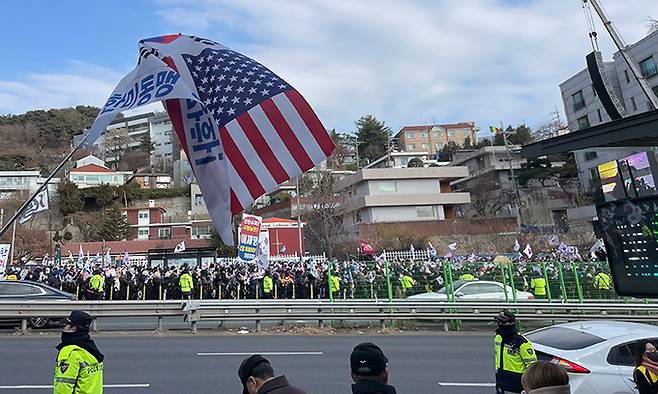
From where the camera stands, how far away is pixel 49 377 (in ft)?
30.3

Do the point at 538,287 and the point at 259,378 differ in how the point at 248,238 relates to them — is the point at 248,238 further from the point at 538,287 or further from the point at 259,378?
the point at 259,378

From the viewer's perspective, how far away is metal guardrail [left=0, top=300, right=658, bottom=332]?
15.3 meters

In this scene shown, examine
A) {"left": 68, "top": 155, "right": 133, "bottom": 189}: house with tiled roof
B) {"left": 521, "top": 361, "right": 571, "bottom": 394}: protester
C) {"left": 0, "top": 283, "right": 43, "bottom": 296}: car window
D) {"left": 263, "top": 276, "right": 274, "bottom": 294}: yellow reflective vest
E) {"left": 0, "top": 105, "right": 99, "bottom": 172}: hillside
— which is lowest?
{"left": 521, "top": 361, "right": 571, "bottom": 394}: protester

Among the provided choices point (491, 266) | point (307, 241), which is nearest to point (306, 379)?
point (491, 266)

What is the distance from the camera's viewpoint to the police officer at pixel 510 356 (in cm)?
623

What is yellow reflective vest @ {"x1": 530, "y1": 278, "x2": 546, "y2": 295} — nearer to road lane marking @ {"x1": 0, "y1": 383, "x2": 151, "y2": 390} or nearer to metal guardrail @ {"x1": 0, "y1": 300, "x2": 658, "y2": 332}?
metal guardrail @ {"x1": 0, "y1": 300, "x2": 658, "y2": 332}

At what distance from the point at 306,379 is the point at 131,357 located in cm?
446

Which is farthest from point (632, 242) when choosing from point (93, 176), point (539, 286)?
point (93, 176)

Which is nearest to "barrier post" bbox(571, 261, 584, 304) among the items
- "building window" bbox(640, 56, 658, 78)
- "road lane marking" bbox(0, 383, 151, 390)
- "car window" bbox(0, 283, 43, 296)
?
"road lane marking" bbox(0, 383, 151, 390)

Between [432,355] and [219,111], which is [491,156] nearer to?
[432,355]

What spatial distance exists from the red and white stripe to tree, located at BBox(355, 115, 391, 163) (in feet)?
308

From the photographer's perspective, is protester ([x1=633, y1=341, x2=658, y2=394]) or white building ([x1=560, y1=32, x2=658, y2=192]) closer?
protester ([x1=633, y1=341, x2=658, y2=394])

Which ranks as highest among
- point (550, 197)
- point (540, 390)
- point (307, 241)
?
point (550, 197)

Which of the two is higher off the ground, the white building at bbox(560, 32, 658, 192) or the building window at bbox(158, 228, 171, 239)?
the white building at bbox(560, 32, 658, 192)
